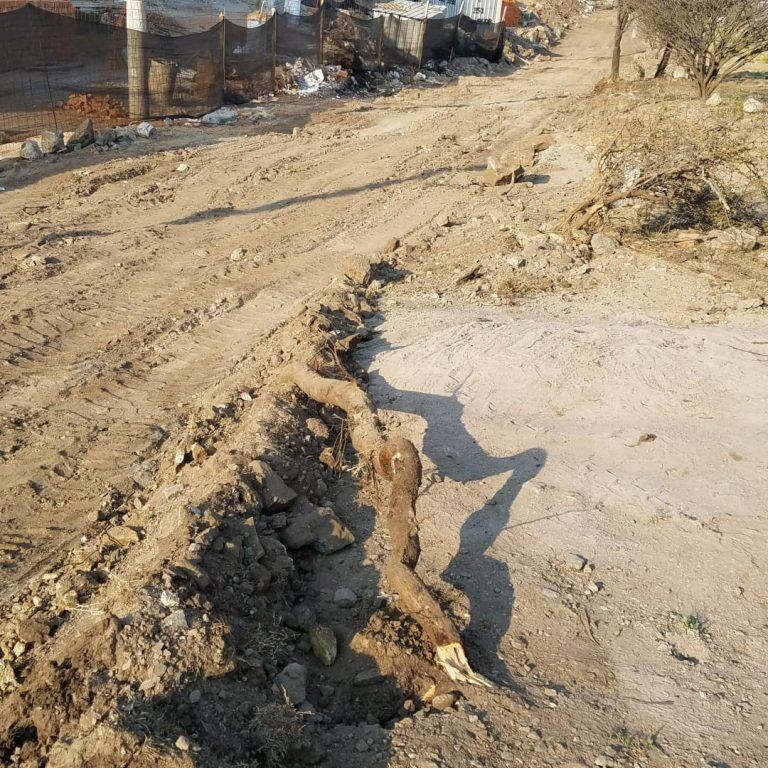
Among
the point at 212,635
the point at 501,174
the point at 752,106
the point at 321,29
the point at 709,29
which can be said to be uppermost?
the point at 709,29

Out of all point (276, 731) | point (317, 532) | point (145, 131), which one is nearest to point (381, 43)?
point (145, 131)

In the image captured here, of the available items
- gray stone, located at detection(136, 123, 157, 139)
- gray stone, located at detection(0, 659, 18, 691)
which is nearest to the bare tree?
gray stone, located at detection(136, 123, 157, 139)

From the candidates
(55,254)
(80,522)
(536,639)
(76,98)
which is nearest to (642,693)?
(536,639)

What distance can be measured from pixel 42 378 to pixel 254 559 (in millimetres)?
3436

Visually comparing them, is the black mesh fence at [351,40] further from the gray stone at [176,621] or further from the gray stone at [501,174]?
the gray stone at [176,621]

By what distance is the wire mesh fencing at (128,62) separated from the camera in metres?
14.0

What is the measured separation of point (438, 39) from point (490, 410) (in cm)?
2369

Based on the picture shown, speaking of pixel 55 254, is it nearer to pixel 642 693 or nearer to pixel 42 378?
pixel 42 378

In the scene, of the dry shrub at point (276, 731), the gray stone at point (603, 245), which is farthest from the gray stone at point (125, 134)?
the dry shrub at point (276, 731)

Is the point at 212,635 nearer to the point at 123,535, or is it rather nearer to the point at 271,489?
the point at 271,489

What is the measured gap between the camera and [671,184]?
31.3 feet

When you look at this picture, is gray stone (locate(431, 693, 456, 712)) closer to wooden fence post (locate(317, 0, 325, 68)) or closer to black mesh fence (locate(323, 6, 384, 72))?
wooden fence post (locate(317, 0, 325, 68))

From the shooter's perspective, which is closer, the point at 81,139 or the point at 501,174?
the point at 501,174

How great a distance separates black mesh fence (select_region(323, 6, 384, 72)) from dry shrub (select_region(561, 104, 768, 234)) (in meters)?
14.5
